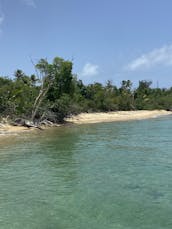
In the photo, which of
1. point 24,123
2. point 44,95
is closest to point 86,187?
point 24,123

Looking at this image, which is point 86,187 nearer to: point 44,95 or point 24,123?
point 24,123

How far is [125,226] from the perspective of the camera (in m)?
10.8

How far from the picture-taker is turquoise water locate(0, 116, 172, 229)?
1138 centimetres

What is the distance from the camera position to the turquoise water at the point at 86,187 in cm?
1138

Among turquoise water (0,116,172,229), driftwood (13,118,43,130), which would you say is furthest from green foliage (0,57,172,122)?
turquoise water (0,116,172,229)

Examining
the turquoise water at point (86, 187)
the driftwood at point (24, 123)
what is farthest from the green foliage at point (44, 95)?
the turquoise water at point (86, 187)

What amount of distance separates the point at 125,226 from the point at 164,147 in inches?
654

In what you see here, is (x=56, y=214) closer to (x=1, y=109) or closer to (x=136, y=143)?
(x=136, y=143)

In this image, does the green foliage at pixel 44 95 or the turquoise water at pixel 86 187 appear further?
the green foliage at pixel 44 95

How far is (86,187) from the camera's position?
15469mm

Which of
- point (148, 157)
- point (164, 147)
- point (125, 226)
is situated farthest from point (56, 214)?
point (164, 147)

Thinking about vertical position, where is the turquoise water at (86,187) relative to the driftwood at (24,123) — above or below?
below

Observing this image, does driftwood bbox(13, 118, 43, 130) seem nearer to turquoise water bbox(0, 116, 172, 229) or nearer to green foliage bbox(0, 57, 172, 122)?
green foliage bbox(0, 57, 172, 122)

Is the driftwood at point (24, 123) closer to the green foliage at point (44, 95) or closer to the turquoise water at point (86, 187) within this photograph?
the green foliage at point (44, 95)
